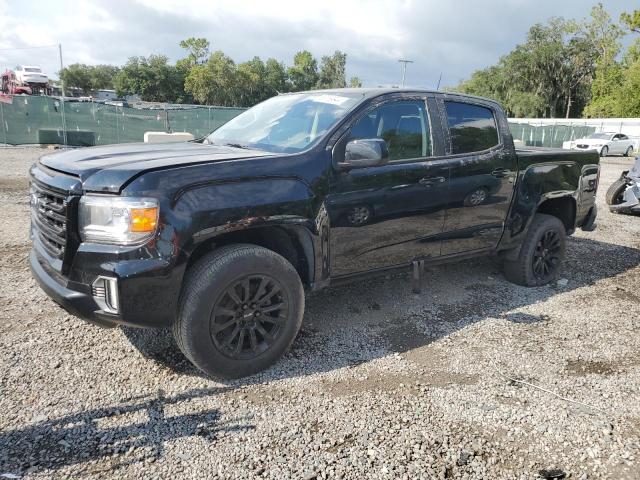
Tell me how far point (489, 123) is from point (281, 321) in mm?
2832

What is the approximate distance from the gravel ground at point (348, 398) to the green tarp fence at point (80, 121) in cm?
1496

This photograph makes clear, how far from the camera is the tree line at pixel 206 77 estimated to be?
7644 centimetres

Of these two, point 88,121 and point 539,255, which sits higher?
point 88,121

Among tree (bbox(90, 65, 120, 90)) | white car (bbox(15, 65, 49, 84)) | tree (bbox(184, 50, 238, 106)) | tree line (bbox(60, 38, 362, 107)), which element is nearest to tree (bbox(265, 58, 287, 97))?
tree line (bbox(60, 38, 362, 107))

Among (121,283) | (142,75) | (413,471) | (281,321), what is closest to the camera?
(413,471)

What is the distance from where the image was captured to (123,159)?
Answer: 10.0 feet

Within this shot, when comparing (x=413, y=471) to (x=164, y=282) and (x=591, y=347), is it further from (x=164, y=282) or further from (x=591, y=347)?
(x=591, y=347)

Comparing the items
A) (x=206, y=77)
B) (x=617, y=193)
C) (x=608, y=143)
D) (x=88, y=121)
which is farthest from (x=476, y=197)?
(x=206, y=77)

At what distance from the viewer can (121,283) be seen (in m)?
2.69

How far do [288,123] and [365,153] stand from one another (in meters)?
0.86

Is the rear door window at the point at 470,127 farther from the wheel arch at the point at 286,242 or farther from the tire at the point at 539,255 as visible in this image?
the wheel arch at the point at 286,242

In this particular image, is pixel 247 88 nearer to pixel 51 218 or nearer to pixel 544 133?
pixel 544 133

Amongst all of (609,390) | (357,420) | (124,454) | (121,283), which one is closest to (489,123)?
(609,390)

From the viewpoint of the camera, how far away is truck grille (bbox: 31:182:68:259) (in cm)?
284
